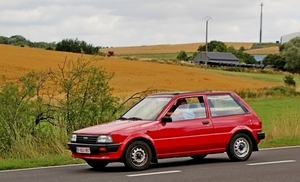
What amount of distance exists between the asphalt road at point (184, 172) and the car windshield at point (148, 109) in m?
1.08

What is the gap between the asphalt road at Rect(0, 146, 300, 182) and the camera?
12.0 meters

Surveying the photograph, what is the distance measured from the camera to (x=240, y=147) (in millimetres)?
14711

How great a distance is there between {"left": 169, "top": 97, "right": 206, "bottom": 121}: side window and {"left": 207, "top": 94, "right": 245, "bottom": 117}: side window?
0.26 metres

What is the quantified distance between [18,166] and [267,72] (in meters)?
94.4

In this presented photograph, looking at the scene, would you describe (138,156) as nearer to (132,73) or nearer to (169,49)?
(132,73)

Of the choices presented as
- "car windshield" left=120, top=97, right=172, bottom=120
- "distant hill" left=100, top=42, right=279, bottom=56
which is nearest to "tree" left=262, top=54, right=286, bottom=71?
"distant hill" left=100, top=42, right=279, bottom=56

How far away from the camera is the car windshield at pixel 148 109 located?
46.0ft

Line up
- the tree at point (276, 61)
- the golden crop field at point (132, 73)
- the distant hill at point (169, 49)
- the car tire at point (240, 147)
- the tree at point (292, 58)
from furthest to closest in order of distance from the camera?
the distant hill at point (169, 49), the tree at point (276, 61), the tree at point (292, 58), the golden crop field at point (132, 73), the car tire at point (240, 147)

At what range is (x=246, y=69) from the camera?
106m

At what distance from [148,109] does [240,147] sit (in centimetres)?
222

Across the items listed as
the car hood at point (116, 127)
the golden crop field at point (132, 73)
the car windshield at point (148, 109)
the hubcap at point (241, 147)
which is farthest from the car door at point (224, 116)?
the golden crop field at point (132, 73)

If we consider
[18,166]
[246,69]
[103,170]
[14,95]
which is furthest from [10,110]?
[246,69]

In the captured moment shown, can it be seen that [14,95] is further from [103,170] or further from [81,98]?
[103,170]

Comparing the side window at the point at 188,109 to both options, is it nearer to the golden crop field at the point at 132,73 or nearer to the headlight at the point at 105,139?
the headlight at the point at 105,139
